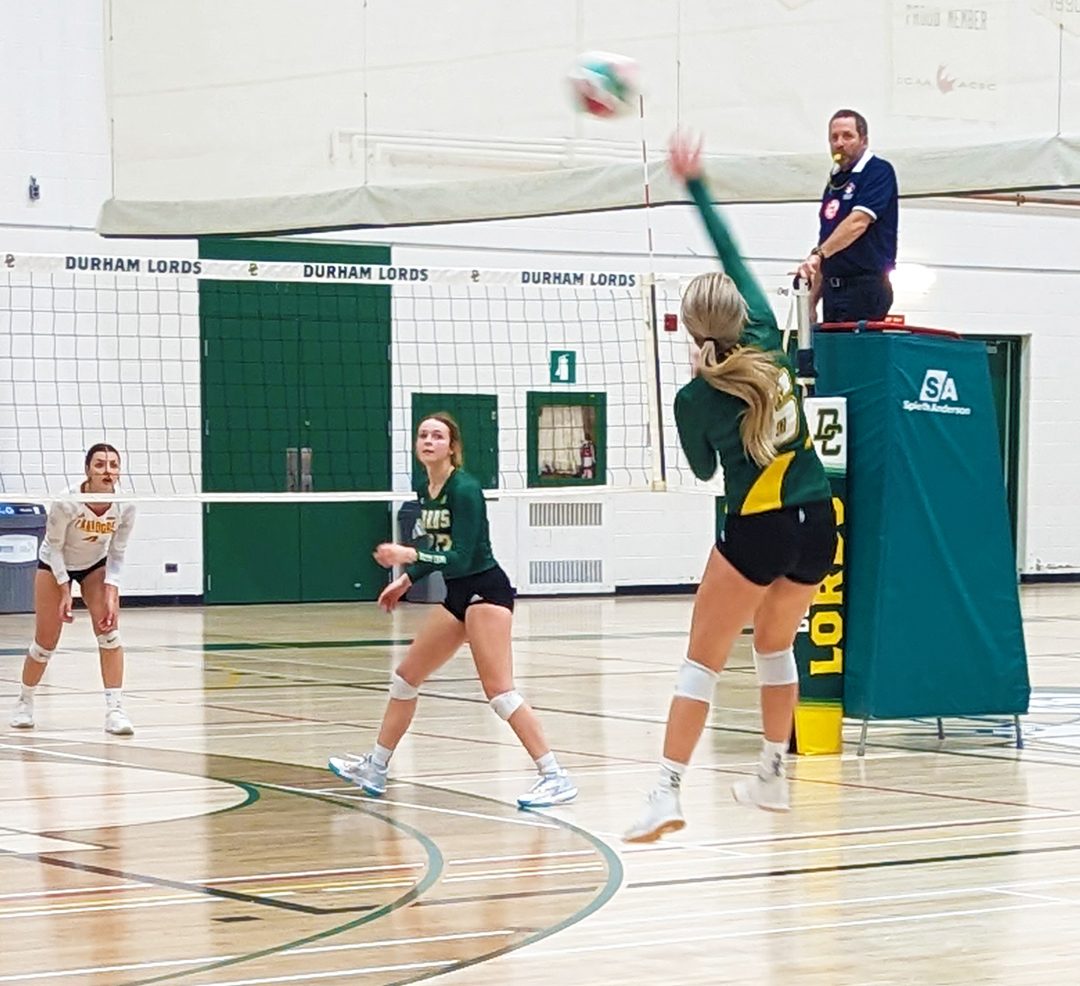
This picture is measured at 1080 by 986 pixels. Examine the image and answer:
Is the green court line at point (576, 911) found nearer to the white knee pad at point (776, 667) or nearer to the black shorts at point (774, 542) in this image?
the white knee pad at point (776, 667)

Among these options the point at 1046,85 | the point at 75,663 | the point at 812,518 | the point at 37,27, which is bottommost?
the point at 75,663

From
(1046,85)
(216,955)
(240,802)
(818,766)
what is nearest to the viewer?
(216,955)

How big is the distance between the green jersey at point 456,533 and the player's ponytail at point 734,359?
214 cm

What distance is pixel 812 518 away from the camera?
6.57 metres

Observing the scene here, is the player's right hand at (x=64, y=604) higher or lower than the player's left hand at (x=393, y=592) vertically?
lower

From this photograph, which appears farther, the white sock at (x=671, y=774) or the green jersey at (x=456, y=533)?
the green jersey at (x=456, y=533)

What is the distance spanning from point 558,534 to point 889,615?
14.4m

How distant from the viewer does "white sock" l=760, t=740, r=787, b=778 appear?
692cm

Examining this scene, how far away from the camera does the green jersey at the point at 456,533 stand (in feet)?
27.7

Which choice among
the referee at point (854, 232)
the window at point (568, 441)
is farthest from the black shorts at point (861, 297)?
the window at point (568, 441)

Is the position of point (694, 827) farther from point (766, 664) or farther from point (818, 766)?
point (818, 766)

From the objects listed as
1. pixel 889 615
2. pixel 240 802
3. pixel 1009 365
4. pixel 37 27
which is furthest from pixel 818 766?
pixel 1009 365

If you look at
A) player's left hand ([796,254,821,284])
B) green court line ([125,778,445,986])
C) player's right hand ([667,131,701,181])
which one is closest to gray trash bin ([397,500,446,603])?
player's left hand ([796,254,821,284])

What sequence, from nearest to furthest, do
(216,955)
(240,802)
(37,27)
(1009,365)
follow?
(216,955) < (240,802) < (37,27) < (1009,365)
